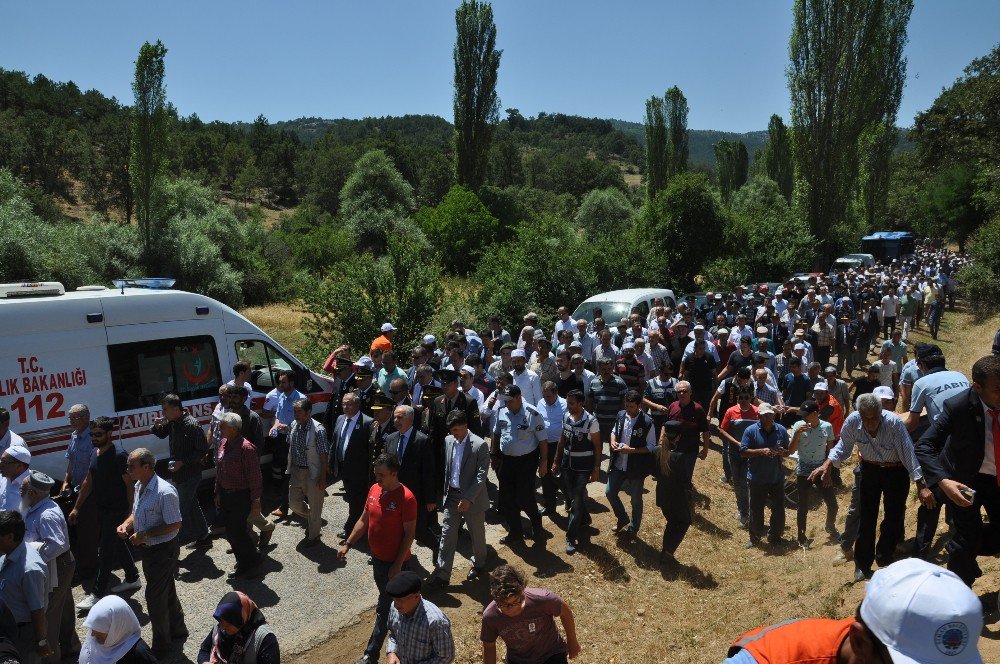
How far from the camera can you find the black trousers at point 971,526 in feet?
14.2

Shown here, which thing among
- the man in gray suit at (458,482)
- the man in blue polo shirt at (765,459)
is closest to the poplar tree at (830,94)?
the man in blue polo shirt at (765,459)

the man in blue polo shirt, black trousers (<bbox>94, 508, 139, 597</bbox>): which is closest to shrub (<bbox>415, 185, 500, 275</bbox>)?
the man in blue polo shirt

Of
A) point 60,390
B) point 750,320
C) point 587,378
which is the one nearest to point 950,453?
point 587,378

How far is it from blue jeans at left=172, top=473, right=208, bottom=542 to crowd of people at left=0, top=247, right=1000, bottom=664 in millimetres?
20

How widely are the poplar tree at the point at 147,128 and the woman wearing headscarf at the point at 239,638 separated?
2637 cm

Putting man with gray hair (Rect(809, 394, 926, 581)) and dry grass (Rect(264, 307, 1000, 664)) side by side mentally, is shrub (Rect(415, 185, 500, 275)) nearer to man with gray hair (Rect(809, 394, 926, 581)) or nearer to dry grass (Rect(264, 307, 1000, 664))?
dry grass (Rect(264, 307, 1000, 664))

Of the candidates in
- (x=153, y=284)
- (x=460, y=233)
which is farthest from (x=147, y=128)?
(x=153, y=284)

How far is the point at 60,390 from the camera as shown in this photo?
23.9 ft

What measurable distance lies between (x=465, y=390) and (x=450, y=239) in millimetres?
29074

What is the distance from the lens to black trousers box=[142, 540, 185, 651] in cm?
535

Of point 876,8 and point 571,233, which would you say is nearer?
point 571,233

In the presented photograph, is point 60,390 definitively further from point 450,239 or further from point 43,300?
point 450,239

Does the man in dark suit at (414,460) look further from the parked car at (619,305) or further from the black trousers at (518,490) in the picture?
the parked car at (619,305)

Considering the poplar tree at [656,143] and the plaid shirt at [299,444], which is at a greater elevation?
the poplar tree at [656,143]
